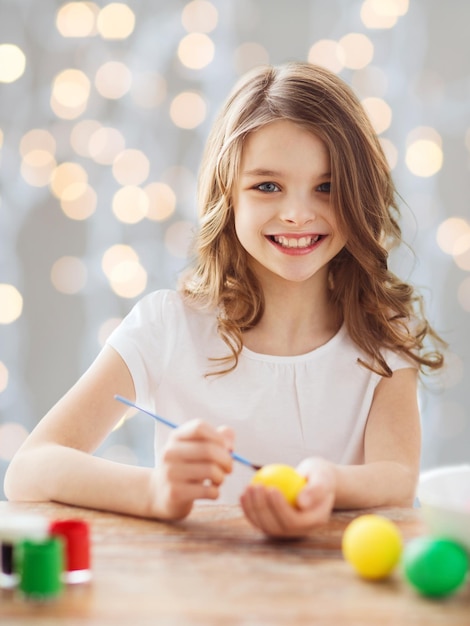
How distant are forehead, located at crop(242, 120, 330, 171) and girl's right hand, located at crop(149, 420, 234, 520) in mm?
543

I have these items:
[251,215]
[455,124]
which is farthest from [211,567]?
[455,124]

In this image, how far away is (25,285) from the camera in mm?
2801

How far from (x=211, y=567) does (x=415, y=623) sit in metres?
0.22

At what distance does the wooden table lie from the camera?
701 millimetres

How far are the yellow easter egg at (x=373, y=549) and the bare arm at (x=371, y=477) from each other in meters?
0.11

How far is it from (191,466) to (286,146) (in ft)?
1.99

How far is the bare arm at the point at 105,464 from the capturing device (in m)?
0.98

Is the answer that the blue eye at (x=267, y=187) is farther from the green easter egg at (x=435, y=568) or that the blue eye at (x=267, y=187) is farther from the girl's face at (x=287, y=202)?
the green easter egg at (x=435, y=568)

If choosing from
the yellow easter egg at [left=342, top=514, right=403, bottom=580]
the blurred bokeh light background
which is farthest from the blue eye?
the blurred bokeh light background

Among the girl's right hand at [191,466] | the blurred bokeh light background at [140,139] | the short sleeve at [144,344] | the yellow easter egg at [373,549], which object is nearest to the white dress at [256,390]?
the short sleeve at [144,344]

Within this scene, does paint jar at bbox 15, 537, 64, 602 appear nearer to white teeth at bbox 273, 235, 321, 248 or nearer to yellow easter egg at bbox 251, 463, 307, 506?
yellow easter egg at bbox 251, 463, 307, 506

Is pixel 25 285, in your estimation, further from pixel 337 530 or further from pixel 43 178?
pixel 337 530

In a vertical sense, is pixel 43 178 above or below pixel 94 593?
above

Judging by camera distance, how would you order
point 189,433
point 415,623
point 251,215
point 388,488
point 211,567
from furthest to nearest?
point 251,215 → point 388,488 → point 189,433 → point 211,567 → point 415,623
